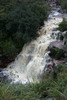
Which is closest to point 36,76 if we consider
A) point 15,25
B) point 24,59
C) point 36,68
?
point 36,68

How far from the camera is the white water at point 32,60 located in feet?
38.2

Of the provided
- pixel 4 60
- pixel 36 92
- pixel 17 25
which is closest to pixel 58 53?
pixel 17 25

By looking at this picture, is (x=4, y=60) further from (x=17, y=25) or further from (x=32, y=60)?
(x=17, y=25)

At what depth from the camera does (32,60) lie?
1259 cm

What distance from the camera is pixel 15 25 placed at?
1412 cm

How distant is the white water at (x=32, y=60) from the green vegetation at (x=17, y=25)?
1.60ft

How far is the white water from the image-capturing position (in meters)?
11.7

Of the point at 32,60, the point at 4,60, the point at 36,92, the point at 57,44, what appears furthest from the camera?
the point at 4,60

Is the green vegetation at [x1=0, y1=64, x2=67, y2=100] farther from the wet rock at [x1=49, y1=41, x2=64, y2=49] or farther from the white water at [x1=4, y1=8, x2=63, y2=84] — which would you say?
the wet rock at [x1=49, y1=41, x2=64, y2=49]

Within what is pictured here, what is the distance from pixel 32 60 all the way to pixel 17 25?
9.57 feet

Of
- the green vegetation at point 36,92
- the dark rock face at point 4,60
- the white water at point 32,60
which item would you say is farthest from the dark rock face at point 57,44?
the green vegetation at point 36,92

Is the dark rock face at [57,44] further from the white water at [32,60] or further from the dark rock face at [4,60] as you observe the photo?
the dark rock face at [4,60]

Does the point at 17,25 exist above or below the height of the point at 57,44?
above

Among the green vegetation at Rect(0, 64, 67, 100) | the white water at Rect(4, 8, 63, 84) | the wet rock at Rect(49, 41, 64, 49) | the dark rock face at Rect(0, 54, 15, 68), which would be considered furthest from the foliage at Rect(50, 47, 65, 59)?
the green vegetation at Rect(0, 64, 67, 100)
